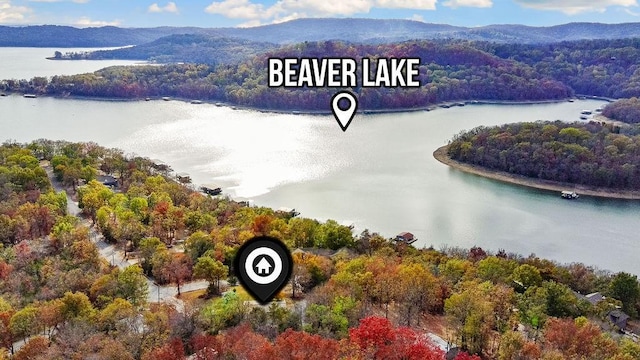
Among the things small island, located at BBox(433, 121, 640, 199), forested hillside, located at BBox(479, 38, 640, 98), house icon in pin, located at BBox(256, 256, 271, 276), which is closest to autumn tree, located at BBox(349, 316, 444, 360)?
house icon in pin, located at BBox(256, 256, 271, 276)

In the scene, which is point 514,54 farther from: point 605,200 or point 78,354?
point 78,354

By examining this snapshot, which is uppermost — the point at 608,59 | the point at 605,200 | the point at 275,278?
the point at 608,59

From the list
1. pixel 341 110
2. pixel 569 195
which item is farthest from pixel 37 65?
pixel 341 110

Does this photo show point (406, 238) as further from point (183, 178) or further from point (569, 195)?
point (183, 178)

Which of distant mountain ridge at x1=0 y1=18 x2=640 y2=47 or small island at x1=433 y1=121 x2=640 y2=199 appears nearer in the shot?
small island at x1=433 y1=121 x2=640 y2=199

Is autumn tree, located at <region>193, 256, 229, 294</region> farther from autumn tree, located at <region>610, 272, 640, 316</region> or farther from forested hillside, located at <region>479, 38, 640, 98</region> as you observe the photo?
forested hillside, located at <region>479, 38, 640, 98</region>

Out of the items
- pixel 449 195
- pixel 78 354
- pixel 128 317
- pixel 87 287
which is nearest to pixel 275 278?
pixel 78 354
